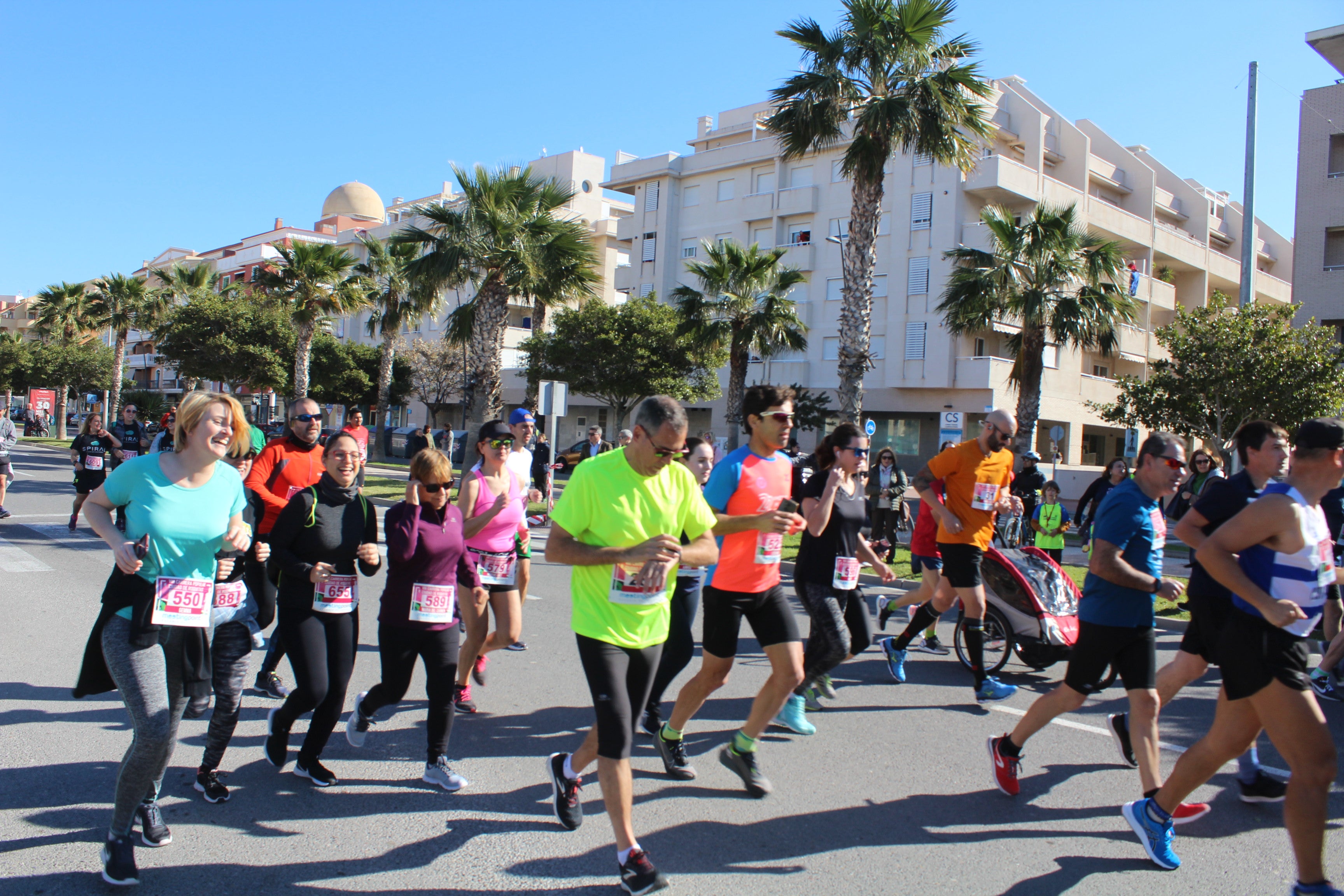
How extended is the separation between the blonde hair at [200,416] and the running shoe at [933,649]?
5686mm

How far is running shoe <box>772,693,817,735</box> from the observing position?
5320 millimetres

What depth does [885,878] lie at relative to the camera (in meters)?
3.55

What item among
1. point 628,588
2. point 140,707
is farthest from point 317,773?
point 628,588

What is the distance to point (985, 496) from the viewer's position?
20.0 feet

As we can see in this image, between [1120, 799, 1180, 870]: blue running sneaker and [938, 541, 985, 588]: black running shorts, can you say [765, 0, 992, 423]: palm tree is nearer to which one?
[938, 541, 985, 588]: black running shorts

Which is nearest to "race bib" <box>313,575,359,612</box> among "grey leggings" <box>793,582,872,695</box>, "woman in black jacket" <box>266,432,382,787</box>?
"woman in black jacket" <box>266,432,382,787</box>

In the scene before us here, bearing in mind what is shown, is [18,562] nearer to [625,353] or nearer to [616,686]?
[616,686]

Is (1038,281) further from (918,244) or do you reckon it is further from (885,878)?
(885,878)

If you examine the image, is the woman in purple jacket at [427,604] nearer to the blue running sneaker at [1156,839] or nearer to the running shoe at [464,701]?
the running shoe at [464,701]

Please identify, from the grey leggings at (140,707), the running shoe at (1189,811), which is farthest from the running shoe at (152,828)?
the running shoe at (1189,811)

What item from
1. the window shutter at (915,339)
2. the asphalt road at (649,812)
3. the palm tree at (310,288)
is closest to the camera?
the asphalt road at (649,812)

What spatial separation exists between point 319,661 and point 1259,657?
12.6 ft

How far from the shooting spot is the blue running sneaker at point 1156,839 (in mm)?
3689

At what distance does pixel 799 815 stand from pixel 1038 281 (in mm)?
21727
